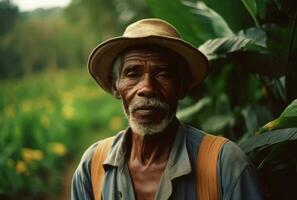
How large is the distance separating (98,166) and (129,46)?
0.54 metres

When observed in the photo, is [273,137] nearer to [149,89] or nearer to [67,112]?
[149,89]

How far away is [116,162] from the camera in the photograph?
2.12m

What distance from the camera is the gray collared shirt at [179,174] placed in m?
1.90

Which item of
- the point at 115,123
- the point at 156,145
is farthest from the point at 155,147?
the point at 115,123

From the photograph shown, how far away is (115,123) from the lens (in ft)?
29.6

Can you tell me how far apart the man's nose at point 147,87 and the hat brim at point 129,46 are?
0.15 metres

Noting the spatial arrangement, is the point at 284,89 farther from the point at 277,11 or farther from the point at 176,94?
the point at 176,94

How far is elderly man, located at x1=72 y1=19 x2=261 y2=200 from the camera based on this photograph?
6.37 ft

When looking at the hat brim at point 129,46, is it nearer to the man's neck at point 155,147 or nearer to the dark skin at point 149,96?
the dark skin at point 149,96

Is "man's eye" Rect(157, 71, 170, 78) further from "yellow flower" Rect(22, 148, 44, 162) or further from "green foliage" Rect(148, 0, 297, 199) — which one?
"yellow flower" Rect(22, 148, 44, 162)

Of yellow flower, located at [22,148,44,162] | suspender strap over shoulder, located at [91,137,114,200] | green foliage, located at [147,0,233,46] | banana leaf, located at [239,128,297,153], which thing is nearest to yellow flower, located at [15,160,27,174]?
yellow flower, located at [22,148,44,162]

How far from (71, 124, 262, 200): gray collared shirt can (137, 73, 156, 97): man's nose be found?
0.23 metres

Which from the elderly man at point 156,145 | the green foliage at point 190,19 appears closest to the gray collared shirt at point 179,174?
the elderly man at point 156,145

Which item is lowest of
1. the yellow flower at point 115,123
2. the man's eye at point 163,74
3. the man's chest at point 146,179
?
the yellow flower at point 115,123
